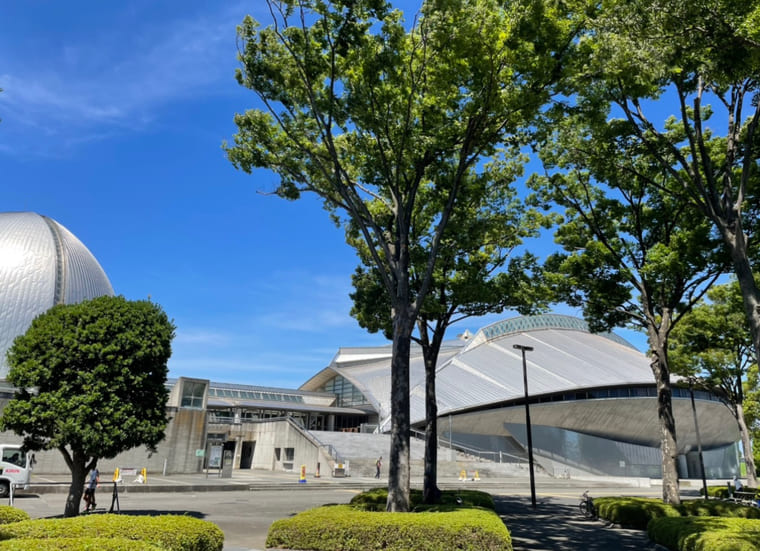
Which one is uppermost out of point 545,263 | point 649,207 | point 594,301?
point 649,207

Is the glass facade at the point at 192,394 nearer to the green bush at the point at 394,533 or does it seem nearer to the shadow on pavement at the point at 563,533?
the shadow on pavement at the point at 563,533

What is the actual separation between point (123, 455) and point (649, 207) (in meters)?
28.8

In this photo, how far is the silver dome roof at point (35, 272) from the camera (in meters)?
41.6

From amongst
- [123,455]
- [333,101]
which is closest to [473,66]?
[333,101]

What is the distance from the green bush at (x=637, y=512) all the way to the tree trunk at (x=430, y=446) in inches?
208

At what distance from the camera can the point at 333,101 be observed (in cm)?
1209

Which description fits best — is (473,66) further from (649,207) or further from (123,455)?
(123,455)

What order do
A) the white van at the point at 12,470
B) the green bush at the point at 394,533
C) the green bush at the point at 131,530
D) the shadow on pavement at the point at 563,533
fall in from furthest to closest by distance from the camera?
the white van at the point at 12,470 < the shadow on pavement at the point at 563,533 < the green bush at the point at 394,533 < the green bush at the point at 131,530

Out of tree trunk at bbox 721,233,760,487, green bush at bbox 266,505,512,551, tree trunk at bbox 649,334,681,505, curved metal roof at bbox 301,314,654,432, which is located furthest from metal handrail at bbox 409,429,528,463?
tree trunk at bbox 721,233,760,487

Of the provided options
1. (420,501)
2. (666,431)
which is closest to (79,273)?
(420,501)

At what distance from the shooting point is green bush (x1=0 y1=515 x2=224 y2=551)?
7051 mm

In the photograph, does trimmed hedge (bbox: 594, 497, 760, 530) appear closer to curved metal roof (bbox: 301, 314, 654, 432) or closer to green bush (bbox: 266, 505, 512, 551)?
green bush (bbox: 266, 505, 512, 551)

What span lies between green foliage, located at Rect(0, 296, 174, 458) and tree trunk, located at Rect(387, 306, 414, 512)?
641cm

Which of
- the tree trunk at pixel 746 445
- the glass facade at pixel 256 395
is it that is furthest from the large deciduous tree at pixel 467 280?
the glass facade at pixel 256 395
